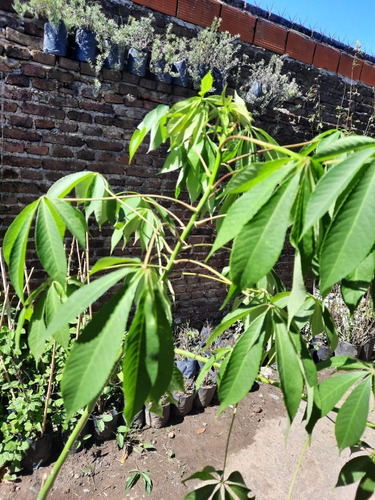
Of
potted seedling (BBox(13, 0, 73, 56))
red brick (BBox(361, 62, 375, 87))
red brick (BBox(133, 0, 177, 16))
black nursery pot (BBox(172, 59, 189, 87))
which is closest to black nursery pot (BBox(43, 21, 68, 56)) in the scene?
potted seedling (BBox(13, 0, 73, 56))

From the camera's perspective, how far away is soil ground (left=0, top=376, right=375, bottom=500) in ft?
6.08

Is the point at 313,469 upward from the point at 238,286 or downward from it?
downward

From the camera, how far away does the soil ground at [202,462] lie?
185 centimetres

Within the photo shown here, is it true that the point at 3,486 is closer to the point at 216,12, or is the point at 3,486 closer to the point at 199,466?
the point at 199,466

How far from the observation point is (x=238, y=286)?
58cm

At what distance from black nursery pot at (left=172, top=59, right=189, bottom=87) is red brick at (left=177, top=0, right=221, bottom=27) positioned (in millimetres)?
362

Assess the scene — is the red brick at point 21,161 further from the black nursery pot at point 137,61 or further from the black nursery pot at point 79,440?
the black nursery pot at point 79,440

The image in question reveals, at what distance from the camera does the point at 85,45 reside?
2252 mm

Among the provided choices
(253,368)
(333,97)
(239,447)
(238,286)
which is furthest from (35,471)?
(333,97)

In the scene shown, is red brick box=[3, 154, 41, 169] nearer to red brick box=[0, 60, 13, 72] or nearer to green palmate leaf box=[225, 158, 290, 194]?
red brick box=[0, 60, 13, 72]

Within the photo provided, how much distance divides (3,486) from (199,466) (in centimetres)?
101

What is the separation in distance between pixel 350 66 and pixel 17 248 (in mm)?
4025

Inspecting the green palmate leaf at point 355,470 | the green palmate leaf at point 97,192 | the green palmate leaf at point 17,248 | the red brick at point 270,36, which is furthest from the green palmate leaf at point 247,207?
the red brick at point 270,36

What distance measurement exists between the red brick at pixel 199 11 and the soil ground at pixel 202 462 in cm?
285
